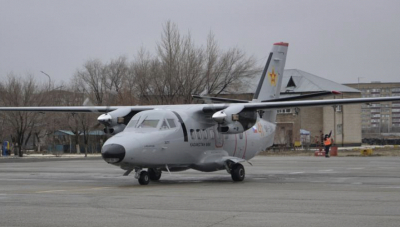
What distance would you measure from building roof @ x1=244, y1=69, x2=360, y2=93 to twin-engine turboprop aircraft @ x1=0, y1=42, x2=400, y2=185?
5279 centimetres

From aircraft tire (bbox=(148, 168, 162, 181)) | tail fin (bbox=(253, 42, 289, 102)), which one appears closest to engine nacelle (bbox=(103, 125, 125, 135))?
aircraft tire (bbox=(148, 168, 162, 181))

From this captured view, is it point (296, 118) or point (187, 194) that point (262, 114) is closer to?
point (187, 194)

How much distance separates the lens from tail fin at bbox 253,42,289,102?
85.6ft

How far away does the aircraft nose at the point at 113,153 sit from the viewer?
61.1 feet

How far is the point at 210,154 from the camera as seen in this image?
22516mm

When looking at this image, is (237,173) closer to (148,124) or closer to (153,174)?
(153,174)

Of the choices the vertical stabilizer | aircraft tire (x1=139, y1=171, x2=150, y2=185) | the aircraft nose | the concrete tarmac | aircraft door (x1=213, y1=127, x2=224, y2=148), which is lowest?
the concrete tarmac

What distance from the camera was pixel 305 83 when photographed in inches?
3095

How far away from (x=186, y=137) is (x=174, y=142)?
0.75m

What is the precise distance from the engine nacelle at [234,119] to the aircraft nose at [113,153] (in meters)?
3.82

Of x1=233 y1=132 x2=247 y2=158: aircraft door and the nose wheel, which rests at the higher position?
x1=233 y1=132 x2=247 y2=158: aircraft door

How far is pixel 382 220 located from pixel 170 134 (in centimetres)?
1097

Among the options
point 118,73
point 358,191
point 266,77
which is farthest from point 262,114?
point 118,73

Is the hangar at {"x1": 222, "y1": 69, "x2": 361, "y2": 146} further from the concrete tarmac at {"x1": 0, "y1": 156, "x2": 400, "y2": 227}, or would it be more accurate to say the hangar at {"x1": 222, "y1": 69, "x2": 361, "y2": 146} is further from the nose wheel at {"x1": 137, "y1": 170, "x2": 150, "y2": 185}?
the concrete tarmac at {"x1": 0, "y1": 156, "x2": 400, "y2": 227}
